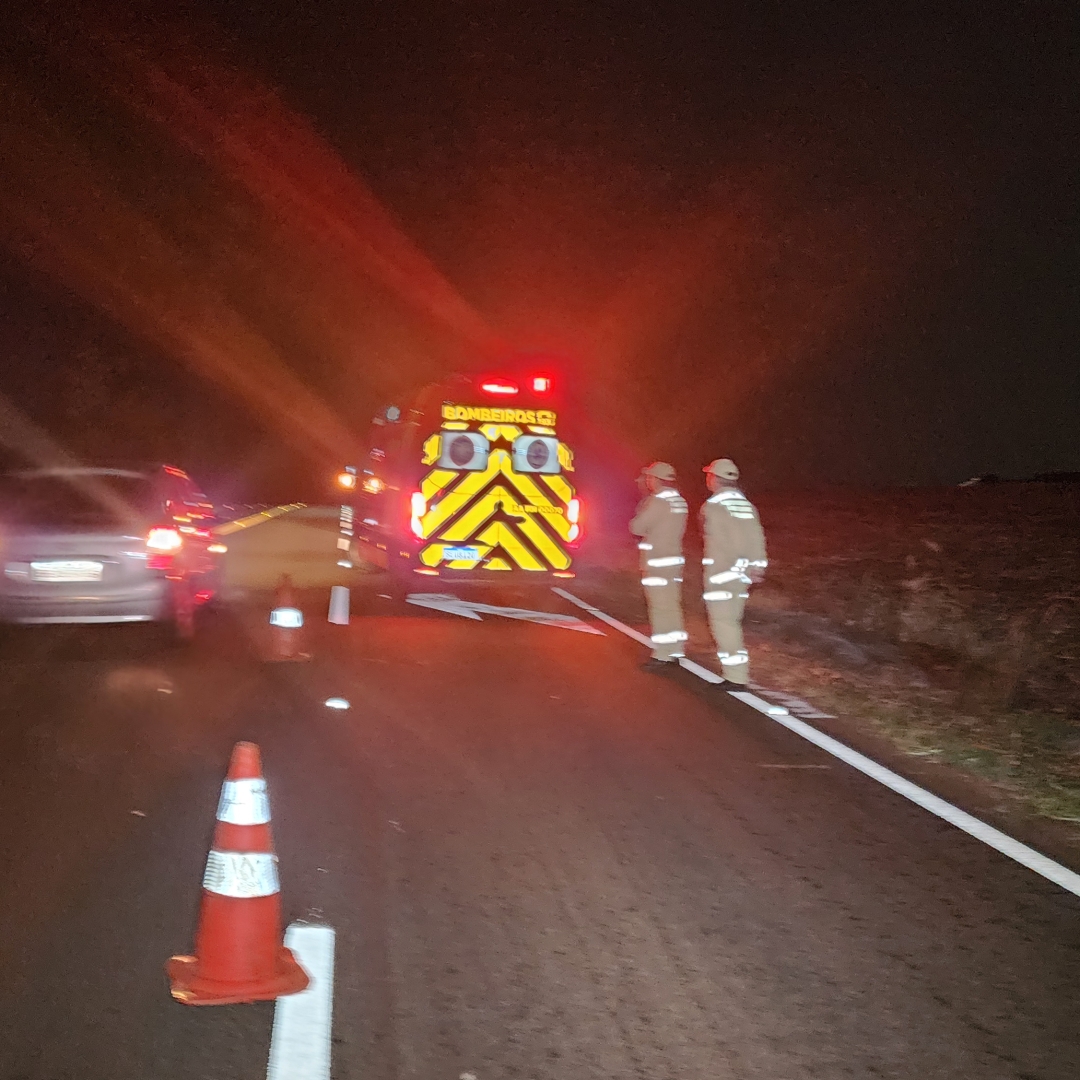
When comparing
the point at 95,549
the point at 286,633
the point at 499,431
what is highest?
the point at 499,431

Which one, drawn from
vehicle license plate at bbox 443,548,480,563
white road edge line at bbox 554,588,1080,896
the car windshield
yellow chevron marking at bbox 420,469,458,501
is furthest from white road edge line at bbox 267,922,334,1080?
vehicle license plate at bbox 443,548,480,563

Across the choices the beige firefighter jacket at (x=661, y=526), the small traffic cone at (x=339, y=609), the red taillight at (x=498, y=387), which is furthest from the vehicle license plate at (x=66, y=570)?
the red taillight at (x=498, y=387)

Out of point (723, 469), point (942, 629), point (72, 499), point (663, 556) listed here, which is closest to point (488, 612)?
point (663, 556)

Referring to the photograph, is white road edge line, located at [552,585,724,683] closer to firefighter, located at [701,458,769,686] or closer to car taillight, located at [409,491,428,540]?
firefighter, located at [701,458,769,686]

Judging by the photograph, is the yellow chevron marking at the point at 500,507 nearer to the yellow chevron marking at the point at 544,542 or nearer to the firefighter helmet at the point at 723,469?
the yellow chevron marking at the point at 544,542

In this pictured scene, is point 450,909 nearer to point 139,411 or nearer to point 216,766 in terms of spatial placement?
point 216,766

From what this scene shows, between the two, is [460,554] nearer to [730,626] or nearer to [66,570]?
[66,570]

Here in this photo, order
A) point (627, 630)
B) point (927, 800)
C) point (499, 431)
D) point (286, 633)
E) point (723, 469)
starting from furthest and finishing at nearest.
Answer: point (499, 431) → point (627, 630) → point (286, 633) → point (723, 469) → point (927, 800)

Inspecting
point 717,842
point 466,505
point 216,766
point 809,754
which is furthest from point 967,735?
point 466,505

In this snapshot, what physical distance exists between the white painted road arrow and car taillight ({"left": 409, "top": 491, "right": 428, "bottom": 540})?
0.95m

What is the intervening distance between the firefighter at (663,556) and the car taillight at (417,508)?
489 cm

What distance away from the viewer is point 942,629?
53.9ft

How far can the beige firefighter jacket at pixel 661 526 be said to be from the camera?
12.2 metres

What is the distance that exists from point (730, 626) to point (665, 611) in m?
1.23
